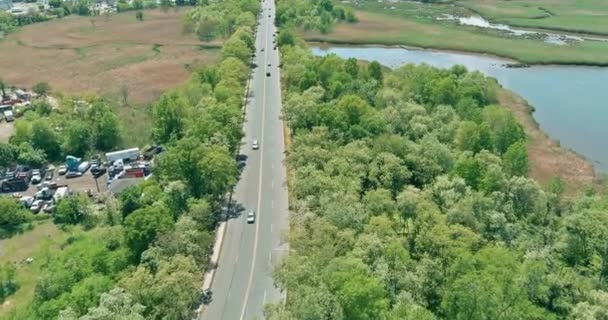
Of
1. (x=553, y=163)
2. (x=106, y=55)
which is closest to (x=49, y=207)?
(x=553, y=163)

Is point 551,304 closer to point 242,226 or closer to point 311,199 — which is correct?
point 311,199

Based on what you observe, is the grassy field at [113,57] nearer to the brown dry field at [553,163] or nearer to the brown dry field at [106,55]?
the brown dry field at [106,55]

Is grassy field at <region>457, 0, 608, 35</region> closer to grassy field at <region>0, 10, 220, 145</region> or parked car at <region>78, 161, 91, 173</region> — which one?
grassy field at <region>0, 10, 220, 145</region>

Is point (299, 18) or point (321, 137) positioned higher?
point (299, 18)

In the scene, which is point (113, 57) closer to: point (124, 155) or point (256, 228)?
point (124, 155)

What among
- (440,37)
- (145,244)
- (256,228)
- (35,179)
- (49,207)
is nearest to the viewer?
(145,244)

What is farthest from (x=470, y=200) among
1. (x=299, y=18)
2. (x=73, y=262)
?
(x=299, y=18)
